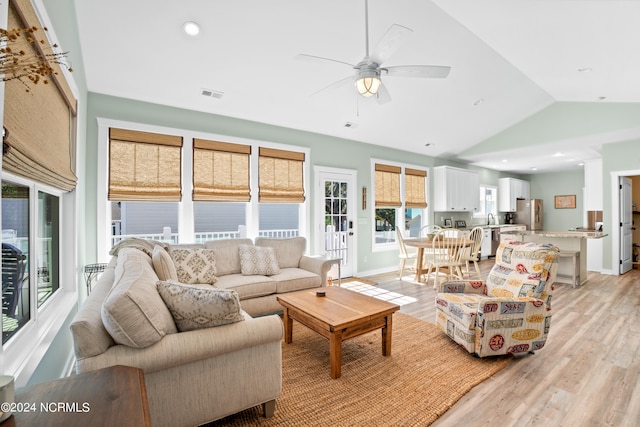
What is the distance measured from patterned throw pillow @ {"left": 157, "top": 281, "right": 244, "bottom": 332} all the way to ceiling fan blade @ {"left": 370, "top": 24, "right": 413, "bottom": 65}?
2114 mm

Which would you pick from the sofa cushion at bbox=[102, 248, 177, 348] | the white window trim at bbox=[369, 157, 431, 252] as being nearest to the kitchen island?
the white window trim at bbox=[369, 157, 431, 252]

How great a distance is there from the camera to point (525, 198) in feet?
32.8

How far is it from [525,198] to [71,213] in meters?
11.6

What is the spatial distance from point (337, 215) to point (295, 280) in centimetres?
211

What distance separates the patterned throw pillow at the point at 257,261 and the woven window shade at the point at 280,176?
1035 mm

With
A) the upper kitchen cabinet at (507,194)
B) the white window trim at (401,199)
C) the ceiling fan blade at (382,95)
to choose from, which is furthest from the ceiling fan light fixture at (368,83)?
the upper kitchen cabinet at (507,194)

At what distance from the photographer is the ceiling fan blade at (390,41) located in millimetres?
2162

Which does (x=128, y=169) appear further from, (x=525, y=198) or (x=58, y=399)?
(x=525, y=198)

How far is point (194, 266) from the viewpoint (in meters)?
3.38

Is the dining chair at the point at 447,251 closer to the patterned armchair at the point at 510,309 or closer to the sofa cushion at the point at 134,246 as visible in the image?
Answer: the patterned armchair at the point at 510,309

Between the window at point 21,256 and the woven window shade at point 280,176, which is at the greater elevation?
the woven window shade at point 280,176

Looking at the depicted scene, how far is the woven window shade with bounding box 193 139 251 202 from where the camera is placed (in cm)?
417

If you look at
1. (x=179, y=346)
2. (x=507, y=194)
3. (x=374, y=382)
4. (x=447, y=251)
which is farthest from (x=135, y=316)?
(x=507, y=194)

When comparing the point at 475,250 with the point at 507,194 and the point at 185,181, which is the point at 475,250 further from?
the point at 507,194
